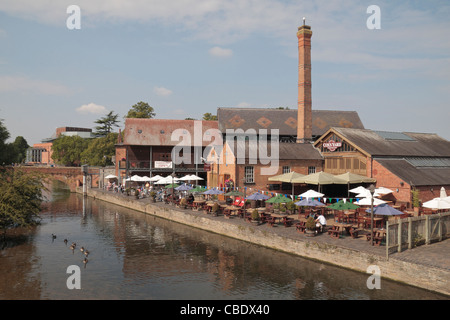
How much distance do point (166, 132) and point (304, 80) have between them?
921 inches

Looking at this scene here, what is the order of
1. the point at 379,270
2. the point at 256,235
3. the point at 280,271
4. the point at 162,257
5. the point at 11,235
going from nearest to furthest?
the point at 379,270 < the point at 280,271 < the point at 162,257 < the point at 256,235 < the point at 11,235

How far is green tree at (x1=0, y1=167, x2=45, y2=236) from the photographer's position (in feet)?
68.6

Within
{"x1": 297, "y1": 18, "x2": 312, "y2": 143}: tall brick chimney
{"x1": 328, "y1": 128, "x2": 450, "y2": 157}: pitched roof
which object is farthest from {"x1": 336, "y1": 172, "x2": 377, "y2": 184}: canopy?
{"x1": 297, "y1": 18, "x2": 312, "y2": 143}: tall brick chimney

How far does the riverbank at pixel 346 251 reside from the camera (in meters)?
13.7

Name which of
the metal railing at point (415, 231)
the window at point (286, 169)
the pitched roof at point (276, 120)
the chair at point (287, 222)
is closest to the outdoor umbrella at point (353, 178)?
the window at point (286, 169)

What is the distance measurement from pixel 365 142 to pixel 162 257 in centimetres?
2118

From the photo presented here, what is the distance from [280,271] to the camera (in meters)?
16.8

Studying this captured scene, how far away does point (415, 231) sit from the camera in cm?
1669

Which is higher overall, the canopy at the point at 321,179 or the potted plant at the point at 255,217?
the canopy at the point at 321,179

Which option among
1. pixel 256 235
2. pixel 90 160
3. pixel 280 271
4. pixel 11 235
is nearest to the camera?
pixel 280 271

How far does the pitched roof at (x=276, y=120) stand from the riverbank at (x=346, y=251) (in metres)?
24.9

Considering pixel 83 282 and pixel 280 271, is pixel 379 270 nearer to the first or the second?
pixel 280 271

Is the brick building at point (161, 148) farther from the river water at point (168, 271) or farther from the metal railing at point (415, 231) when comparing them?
the metal railing at point (415, 231)
